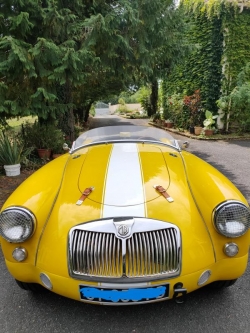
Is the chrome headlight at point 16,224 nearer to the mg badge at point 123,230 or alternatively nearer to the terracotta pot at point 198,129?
the mg badge at point 123,230

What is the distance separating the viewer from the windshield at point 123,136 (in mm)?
3117

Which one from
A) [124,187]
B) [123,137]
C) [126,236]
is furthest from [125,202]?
[123,137]

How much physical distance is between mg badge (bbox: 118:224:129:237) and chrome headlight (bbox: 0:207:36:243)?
64 centimetres

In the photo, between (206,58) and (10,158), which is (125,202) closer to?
(10,158)

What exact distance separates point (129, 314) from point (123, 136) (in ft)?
6.18

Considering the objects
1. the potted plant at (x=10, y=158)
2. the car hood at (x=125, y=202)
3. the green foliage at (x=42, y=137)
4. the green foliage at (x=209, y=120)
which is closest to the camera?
the car hood at (x=125, y=202)

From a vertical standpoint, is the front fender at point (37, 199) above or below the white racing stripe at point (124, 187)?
below

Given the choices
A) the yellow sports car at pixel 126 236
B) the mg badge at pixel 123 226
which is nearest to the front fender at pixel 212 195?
the yellow sports car at pixel 126 236

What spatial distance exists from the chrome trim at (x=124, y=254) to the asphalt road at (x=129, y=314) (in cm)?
44

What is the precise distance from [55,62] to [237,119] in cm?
893

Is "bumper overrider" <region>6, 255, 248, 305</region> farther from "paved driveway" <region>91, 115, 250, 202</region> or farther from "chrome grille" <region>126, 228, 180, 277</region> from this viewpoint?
"paved driveway" <region>91, 115, 250, 202</region>

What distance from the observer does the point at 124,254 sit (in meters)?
1.70

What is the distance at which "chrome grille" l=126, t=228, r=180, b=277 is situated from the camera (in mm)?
1710

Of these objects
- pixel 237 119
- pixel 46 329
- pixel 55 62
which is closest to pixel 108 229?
pixel 46 329
